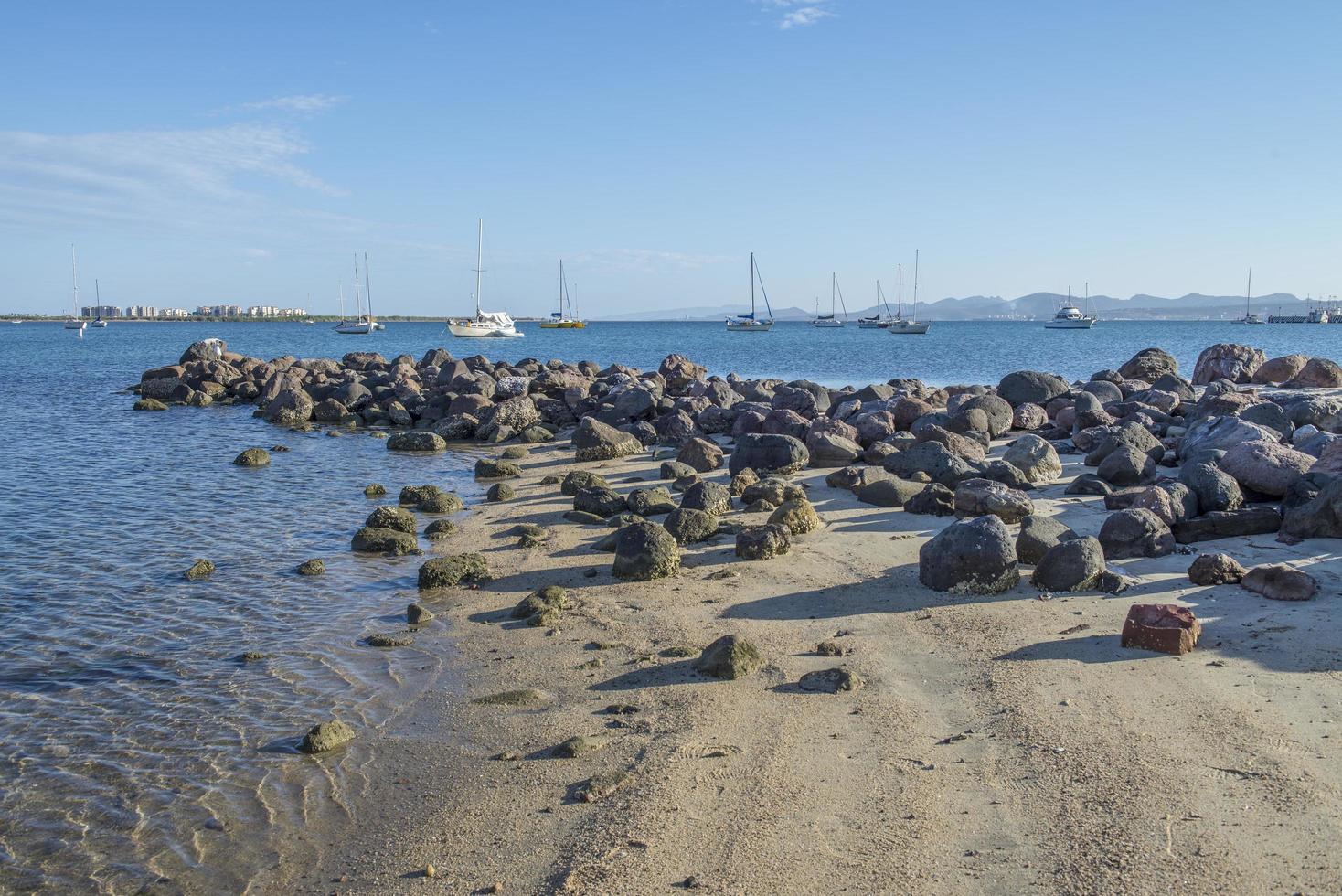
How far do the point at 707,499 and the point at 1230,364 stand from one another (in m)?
21.0

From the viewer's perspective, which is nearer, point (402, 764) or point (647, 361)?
point (402, 764)

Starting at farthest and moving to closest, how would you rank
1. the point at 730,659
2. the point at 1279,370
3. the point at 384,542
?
the point at 1279,370 → the point at 384,542 → the point at 730,659

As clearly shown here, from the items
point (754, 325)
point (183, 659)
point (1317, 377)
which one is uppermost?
point (754, 325)

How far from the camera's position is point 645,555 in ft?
34.5

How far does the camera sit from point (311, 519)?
14.4 m

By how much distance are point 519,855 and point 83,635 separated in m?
6.06

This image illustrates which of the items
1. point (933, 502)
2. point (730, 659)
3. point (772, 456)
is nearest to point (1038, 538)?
point (933, 502)

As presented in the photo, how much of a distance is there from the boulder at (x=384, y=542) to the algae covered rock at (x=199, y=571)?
5.50 ft

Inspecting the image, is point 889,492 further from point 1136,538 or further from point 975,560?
point 975,560

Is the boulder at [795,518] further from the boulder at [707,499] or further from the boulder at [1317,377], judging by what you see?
the boulder at [1317,377]

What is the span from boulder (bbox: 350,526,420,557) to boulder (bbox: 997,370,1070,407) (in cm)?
1478

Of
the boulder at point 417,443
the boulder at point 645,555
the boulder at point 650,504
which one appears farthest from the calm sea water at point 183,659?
the boulder at point 650,504

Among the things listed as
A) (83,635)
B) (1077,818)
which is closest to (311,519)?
(83,635)

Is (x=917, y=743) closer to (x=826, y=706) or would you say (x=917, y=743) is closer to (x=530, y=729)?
(x=826, y=706)
